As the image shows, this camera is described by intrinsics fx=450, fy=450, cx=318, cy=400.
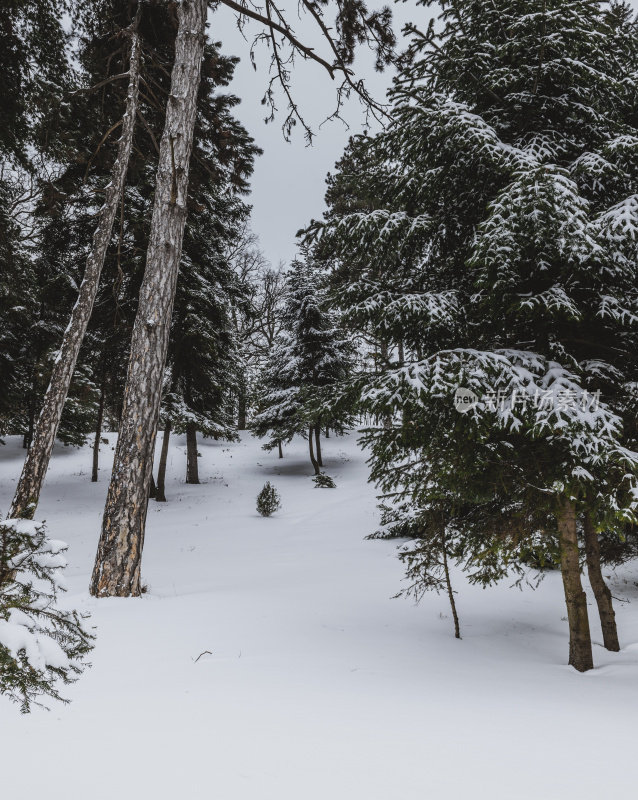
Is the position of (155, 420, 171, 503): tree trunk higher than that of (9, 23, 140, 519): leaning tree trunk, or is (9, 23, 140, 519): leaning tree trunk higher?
(9, 23, 140, 519): leaning tree trunk

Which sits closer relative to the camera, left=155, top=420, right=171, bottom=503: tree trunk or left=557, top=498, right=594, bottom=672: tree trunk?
left=557, top=498, right=594, bottom=672: tree trunk

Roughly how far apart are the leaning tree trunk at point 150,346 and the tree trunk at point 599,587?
5437 millimetres

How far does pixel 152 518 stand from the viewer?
1361 centimetres

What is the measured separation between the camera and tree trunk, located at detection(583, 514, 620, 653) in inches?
210

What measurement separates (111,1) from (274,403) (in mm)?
14622

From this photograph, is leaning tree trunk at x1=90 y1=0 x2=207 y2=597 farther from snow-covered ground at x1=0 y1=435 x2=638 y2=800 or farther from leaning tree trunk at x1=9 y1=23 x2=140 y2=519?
leaning tree trunk at x1=9 y1=23 x2=140 y2=519

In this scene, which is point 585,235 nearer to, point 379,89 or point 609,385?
point 609,385

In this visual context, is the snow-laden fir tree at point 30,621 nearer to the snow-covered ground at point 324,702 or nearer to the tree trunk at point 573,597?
the snow-covered ground at point 324,702

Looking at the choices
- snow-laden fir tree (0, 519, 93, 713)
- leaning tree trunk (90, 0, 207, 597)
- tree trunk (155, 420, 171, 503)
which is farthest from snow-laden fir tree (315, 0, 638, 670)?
tree trunk (155, 420, 171, 503)

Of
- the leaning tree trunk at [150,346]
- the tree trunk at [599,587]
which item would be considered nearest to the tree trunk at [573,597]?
the tree trunk at [599,587]

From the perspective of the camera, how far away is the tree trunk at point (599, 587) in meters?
5.32

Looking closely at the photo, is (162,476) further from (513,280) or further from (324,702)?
(513,280)

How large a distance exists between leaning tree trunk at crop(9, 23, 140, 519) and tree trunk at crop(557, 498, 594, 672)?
6316 mm

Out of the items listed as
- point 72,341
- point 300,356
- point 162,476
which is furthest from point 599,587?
point 300,356
